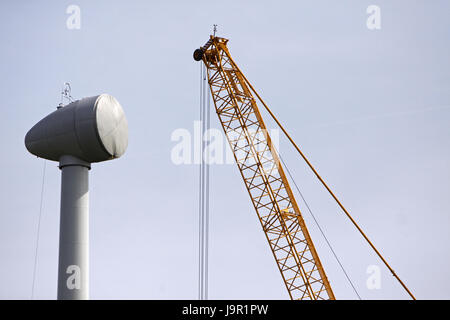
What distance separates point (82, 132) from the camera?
27734mm

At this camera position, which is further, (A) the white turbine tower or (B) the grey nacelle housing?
(B) the grey nacelle housing

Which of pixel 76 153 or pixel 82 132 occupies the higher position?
pixel 82 132

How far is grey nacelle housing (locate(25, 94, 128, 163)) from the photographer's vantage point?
2775cm

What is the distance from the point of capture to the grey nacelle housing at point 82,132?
2775 cm

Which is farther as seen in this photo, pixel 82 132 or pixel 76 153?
pixel 76 153

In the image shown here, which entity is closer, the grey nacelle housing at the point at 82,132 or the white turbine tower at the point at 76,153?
the white turbine tower at the point at 76,153
